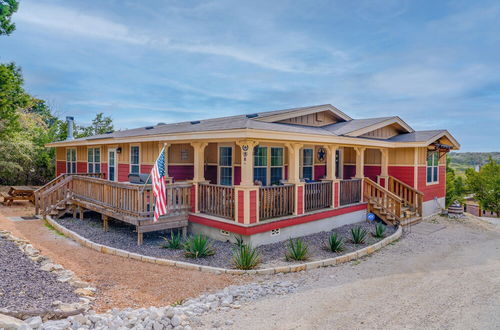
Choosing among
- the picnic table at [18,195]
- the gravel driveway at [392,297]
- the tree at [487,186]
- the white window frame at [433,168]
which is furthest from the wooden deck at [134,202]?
the tree at [487,186]

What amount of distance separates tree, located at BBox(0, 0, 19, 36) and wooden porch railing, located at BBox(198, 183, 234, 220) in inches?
388

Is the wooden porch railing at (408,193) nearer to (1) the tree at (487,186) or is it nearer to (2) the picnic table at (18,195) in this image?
(1) the tree at (487,186)

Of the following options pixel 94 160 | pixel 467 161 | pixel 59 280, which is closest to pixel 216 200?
pixel 59 280

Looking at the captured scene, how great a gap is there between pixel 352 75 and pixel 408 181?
14040mm

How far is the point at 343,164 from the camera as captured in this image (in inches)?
552

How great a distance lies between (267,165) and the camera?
35.0 feet

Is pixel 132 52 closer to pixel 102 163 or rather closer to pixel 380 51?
pixel 102 163

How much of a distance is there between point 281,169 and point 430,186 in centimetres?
735

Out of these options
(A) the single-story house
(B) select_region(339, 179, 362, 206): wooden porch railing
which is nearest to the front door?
(A) the single-story house

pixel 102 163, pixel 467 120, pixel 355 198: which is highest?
pixel 467 120

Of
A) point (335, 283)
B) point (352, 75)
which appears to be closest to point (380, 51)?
point (352, 75)

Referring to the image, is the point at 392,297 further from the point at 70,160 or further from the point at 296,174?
the point at 70,160

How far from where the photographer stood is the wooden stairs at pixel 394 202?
35.9ft

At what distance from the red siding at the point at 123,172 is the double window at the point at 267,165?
19.5 feet
